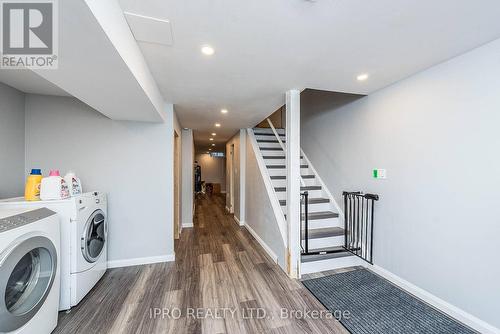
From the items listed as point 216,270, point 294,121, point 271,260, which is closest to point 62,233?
point 216,270

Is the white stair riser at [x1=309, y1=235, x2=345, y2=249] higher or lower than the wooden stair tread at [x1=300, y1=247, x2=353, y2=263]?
higher

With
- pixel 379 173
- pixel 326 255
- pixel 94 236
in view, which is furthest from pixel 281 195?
pixel 94 236

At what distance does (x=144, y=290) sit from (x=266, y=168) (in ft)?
8.06

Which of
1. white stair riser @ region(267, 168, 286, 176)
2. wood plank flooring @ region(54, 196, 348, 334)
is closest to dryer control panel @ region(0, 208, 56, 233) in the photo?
wood plank flooring @ region(54, 196, 348, 334)

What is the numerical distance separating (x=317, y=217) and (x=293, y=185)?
34.7 inches

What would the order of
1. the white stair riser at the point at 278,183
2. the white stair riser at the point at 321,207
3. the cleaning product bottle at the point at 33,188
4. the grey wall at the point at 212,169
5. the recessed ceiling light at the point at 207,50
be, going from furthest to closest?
the grey wall at the point at 212,169
the white stair riser at the point at 278,183
the white stair riser at the point at 321,207
the cleaning product bottle at the point at 33,188
the recessed ceiling light at the point at 207,50

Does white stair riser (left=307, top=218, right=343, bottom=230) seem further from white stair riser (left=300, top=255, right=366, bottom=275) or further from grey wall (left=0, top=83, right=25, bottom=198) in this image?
grey wall (left=0, top=83, right=25, bottom=198)

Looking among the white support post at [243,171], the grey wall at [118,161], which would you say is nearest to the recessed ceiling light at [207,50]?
the grey wall at [118,161]

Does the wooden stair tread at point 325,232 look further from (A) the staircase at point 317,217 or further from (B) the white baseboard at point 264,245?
(B) the white baseboard at point 264,245

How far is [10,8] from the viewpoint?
91 centimetres

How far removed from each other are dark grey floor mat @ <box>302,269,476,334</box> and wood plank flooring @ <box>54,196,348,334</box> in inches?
6.6

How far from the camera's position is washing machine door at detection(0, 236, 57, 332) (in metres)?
1.19

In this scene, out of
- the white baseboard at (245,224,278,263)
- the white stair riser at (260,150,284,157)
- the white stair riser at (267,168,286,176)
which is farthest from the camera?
the white stair riser at (260,150,284,157)

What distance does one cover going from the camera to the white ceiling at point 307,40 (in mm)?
1195
